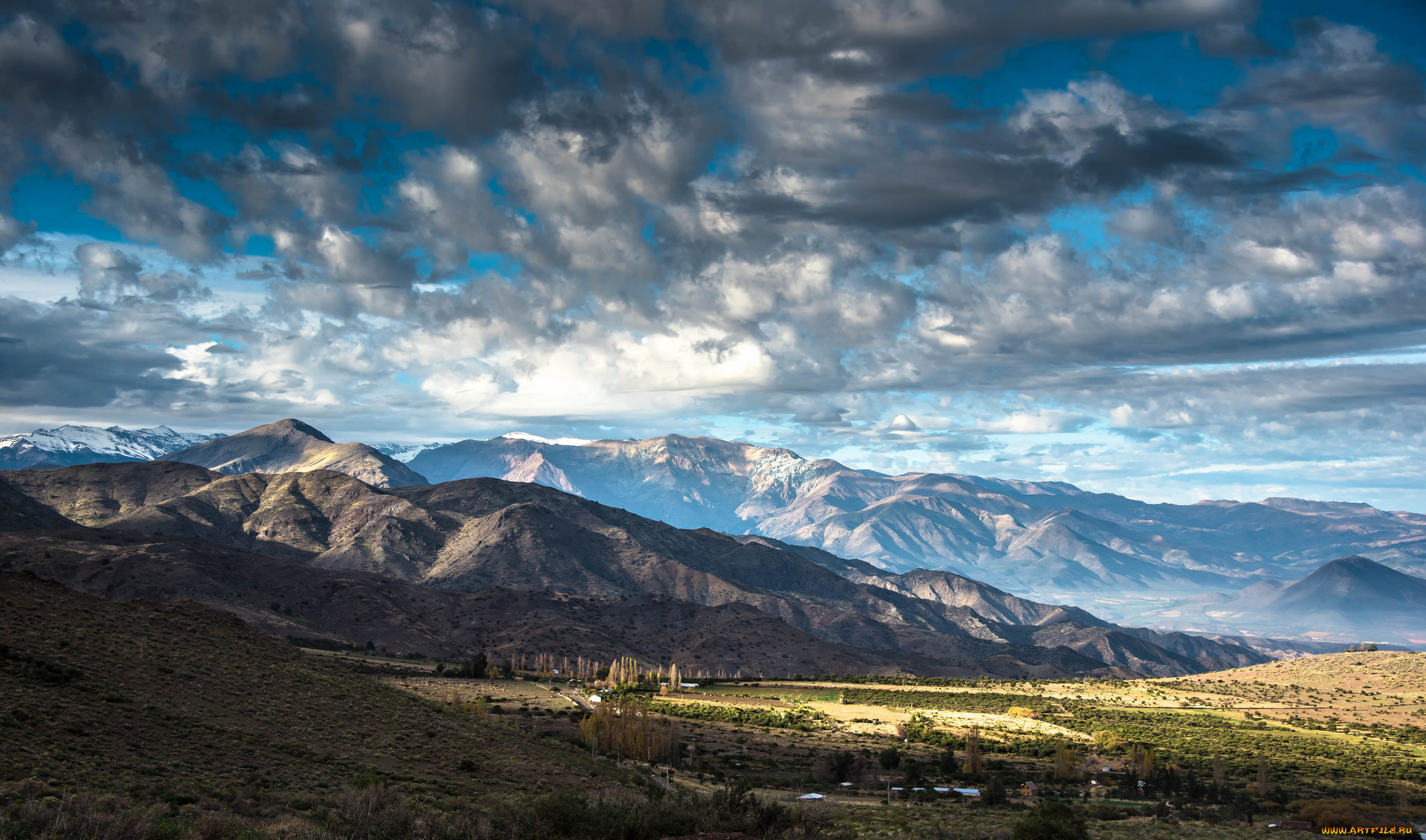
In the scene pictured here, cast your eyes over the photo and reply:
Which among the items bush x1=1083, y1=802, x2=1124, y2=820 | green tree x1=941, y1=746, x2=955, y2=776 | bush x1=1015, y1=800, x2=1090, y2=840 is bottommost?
green tree x1=941, y1=746, x2=955, y2=776

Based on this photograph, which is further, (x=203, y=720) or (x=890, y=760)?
(x=890, y=760)

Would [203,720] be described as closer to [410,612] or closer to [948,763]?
[948,763]

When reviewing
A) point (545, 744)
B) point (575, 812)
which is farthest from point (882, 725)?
point (575, 812)

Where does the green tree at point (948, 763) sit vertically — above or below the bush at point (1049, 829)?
below

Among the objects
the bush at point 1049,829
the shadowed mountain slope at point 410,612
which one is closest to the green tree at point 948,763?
the bush at point 1049,829

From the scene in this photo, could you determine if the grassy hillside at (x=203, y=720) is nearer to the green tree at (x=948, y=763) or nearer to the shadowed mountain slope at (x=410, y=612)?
the green tree at (x=948, y=763)

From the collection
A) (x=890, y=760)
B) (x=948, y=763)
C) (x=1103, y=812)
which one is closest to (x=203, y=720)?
(x=890, y=760)

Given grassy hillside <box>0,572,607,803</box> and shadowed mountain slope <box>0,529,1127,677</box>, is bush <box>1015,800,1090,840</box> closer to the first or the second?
grassy hillside <box>0,572,607,803</box>

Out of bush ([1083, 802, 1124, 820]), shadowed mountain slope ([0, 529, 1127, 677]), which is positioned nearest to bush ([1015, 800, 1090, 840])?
bush ([1083, 802, 1124, 820])

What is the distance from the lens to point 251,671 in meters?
55.1

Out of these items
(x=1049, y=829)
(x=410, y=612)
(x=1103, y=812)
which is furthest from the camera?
(x=410, y=612)

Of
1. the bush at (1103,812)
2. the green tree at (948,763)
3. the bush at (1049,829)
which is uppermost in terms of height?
the bush at (1049,829)

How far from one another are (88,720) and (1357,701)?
146662 millimetres

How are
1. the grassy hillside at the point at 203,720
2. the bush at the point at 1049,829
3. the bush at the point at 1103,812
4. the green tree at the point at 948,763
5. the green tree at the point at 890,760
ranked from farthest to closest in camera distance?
the green tree at the point at 948,763
the green tree at the point at 890,760
the bush at the point at 1103,812
the grassy hillside at the point at 203,720
the bush at the point at 1049,829
